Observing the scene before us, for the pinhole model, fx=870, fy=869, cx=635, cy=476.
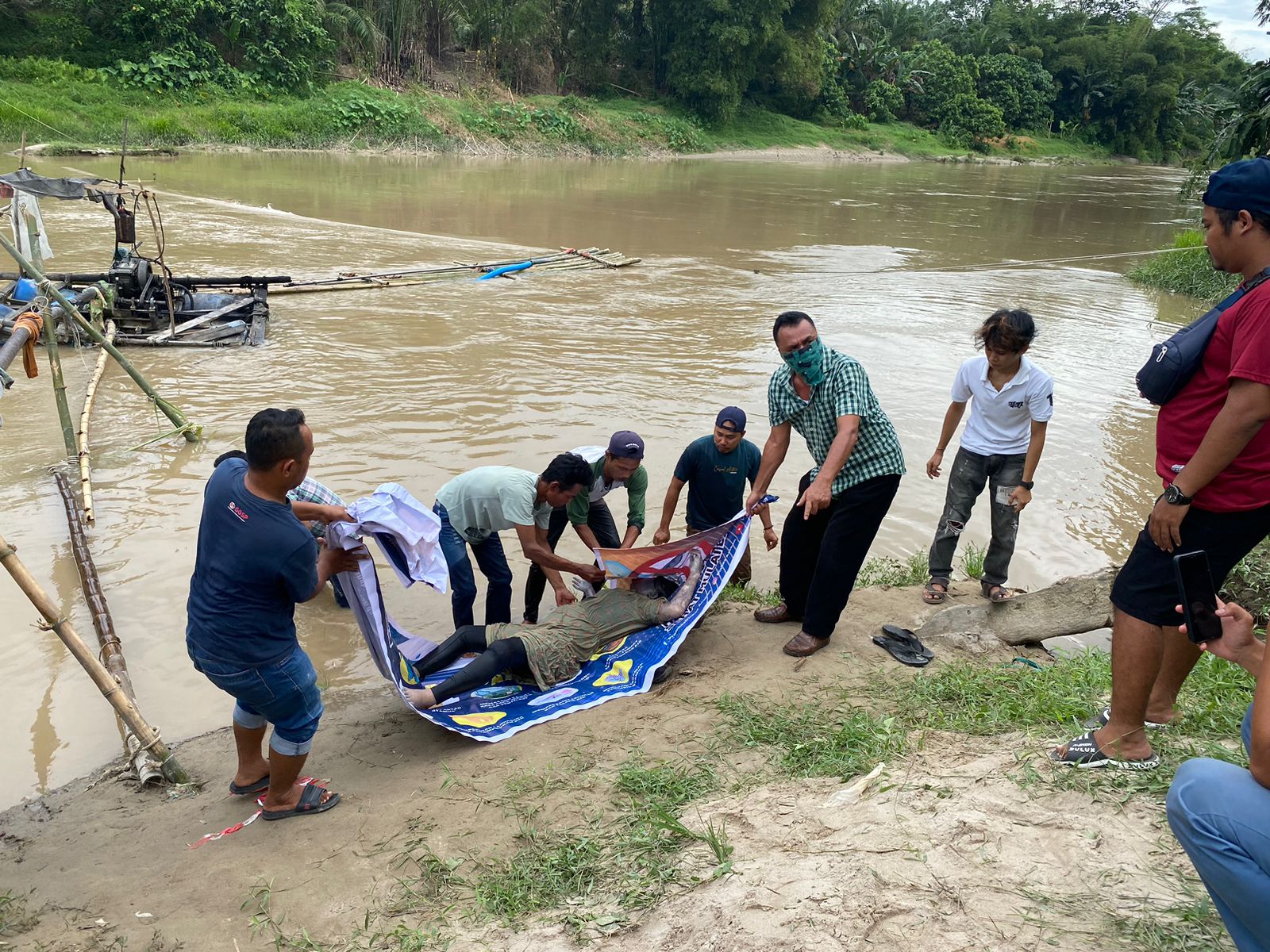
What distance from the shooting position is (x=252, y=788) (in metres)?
3.57

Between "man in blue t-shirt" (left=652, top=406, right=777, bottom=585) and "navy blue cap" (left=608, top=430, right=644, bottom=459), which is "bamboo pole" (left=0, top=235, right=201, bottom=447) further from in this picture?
"man in blue t-shirt" (left=652, top=406, right=777, bottom=585)

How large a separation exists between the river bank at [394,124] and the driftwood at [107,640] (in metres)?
19.9

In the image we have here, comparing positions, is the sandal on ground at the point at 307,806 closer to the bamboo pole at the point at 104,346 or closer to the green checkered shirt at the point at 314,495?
the green checkered shirt at the point at 314,495

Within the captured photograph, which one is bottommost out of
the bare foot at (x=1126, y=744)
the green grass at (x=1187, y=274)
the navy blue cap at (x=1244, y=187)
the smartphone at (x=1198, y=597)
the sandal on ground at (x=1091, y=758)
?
the sandal on ground at (x=1091, y=758)

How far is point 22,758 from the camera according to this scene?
4.04m

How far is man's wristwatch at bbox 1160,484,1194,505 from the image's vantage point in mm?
2697

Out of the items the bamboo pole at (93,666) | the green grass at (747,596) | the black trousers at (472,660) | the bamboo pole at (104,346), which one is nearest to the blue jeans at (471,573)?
the black trousers at (472,660)

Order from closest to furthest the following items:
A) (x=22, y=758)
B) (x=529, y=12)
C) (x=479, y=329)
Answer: (x=22, y=758) < (x=479, y=329) < (x=529, y=12)

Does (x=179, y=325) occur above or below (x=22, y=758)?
above

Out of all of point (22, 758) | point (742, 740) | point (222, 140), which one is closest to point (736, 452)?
point (742, 740)

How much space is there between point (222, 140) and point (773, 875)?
3207 cm

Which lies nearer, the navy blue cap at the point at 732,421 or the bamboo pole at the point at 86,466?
the navy blue cap at the point at 732,421

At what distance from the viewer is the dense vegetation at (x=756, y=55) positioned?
30.2 meters

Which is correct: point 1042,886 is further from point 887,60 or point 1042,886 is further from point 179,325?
point 887,60
